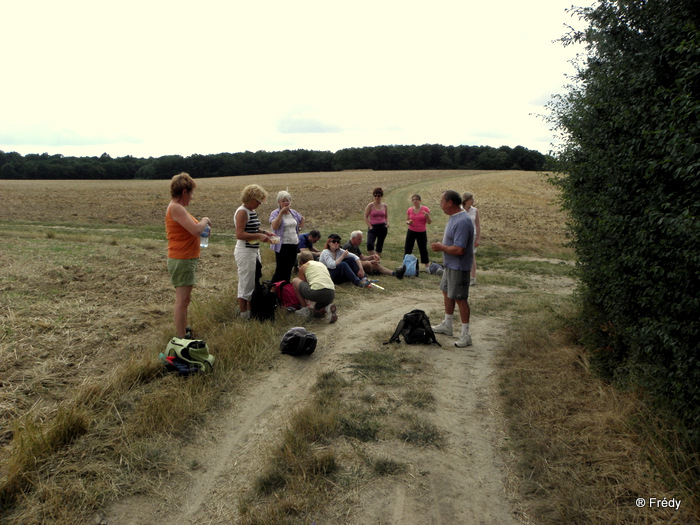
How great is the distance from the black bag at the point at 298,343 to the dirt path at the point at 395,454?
4.6 inches

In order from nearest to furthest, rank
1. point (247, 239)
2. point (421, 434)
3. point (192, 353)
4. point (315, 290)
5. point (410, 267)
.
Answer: point (421, 434), point (192, 353), point (247, 239), point (315, 290), point (410, 267)

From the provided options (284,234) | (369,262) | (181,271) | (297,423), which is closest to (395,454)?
(297,423)

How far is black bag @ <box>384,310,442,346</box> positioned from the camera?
6336 mm

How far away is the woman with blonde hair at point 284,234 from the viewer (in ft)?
24.8

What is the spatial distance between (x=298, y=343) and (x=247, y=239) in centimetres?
167

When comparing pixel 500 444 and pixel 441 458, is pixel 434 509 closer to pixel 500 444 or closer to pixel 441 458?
pixel 441 458

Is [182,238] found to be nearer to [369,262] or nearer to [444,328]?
[444,328]

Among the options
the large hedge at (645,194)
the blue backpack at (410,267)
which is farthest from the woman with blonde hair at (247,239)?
the blue backpack at (410,267)

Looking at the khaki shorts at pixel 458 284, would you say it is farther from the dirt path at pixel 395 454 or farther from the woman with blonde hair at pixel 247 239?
the woman with blonde hair at pixel 247 239

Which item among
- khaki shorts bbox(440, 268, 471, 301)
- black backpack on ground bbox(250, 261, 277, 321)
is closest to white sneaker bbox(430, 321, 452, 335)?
khaki shorts bbox(440, 268, 471, 301)

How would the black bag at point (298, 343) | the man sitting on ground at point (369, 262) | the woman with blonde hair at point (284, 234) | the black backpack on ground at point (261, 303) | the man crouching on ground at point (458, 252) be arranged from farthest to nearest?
the man sitting on ground at point (369, 262), the woman with blonde hair at point (284, 234), the black backpack on ground at point (261, 303), the man crouching on ground at point (458, 252), the black bag at point (298, 343)

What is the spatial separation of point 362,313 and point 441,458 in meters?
4.16

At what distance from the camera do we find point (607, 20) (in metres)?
4.46

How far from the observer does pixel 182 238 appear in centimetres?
576
